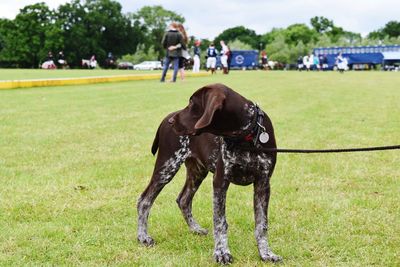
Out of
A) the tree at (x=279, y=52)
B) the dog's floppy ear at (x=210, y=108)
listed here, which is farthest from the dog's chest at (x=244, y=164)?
the tree at (x=279, y=52)

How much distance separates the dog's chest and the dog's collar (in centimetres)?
8

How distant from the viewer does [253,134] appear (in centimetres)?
376

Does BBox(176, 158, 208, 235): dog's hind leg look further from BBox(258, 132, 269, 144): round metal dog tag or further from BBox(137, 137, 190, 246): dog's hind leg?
BBox(258, 132, 269, 144): round metal dog tag

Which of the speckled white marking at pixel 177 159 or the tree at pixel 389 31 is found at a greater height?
the tree at pixel 389 31

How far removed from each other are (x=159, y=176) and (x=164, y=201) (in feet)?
4.46

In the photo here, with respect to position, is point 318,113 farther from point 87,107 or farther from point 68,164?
point 68,164

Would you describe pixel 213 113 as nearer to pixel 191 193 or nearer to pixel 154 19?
pixel 191 193

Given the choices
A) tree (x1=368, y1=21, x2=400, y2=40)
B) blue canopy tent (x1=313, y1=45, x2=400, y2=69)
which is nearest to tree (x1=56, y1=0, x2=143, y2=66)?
blue canopy tent (x1=313, y1=45, x2=400, y2=69)

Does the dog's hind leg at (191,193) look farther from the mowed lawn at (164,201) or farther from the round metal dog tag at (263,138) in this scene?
the round metal dog tag at (263,138)

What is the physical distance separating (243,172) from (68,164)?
4066 mm

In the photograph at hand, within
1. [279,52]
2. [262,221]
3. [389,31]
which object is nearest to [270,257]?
[262,221]

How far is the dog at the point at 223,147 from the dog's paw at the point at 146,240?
0.02 metres

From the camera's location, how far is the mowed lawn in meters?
4.30

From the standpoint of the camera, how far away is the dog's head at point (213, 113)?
3.54m
